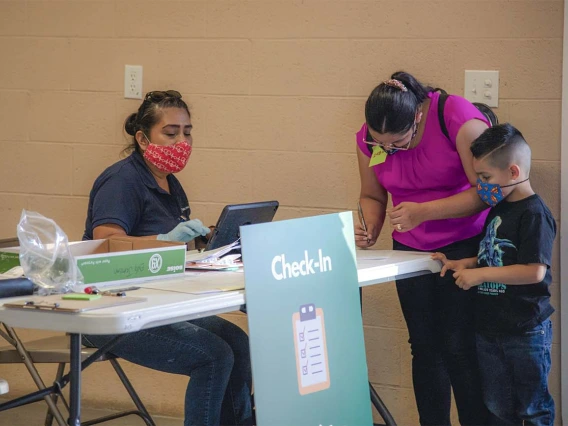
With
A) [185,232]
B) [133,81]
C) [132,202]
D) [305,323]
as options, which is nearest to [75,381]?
[305,323]

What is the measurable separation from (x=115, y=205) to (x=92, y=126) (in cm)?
101

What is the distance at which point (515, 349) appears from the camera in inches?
96.1

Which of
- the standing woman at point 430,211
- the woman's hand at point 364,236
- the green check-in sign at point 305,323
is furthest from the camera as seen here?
the woman's hand at point 364,236

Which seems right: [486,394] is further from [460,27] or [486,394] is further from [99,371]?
[99,371]

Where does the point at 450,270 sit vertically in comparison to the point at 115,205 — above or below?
below

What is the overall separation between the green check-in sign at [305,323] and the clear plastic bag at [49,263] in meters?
0.38

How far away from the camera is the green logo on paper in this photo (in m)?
2.06

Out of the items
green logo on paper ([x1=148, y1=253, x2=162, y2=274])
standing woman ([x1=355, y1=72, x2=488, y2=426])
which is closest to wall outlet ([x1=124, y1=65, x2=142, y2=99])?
standing woman ([x1=355, y1=72, x2=488, y2=426])

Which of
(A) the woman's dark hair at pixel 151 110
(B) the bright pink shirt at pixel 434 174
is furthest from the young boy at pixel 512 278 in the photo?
(A) the woman's dark hair at pixel 151 110

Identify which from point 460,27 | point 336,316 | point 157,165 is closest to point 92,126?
point 157,165

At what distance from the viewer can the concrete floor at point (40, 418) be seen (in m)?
3.28

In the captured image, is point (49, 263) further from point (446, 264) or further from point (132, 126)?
point (446, 264)

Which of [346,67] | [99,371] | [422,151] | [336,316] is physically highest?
[346,67]

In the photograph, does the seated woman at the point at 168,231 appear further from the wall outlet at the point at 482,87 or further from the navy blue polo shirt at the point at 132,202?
the wall outlet at the point at 482,87
